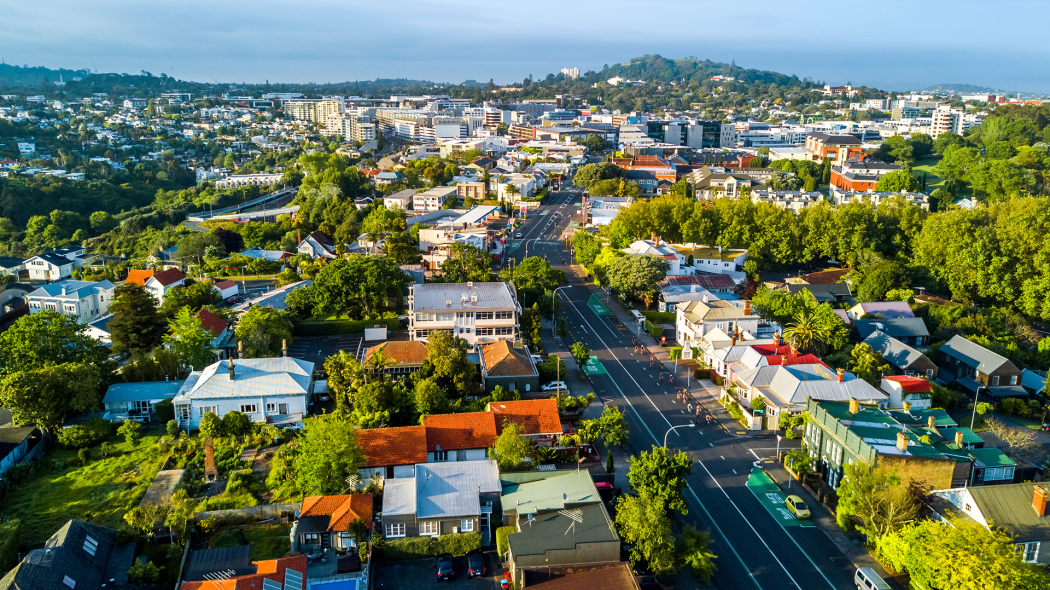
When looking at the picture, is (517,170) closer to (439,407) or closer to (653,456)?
(439,407)

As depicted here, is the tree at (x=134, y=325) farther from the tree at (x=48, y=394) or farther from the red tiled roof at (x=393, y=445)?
the red tiled roof at (x=393, y=445)

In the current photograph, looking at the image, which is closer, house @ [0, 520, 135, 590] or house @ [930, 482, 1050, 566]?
house @ [0, 520, 135, 590]

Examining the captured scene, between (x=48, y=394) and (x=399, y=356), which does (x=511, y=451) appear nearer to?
(x=399, y=356)

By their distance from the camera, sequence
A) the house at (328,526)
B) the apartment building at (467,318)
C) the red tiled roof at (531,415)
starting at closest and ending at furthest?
the house at (328,526) < the red tiled roof at (531,415) < the apartment building at (467,318)

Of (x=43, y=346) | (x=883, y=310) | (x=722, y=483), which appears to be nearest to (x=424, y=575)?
(x=722, y=483)

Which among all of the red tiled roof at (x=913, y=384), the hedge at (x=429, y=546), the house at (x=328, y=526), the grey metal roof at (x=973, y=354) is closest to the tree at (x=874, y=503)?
the red tiled roof at (x=913, y=384)

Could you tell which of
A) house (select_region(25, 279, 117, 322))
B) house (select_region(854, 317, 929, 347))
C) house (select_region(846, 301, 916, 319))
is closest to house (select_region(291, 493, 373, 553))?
house (select_region(854, 317, 929, 347))

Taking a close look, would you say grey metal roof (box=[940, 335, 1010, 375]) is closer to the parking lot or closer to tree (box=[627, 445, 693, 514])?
tree (box=[627, 445, 693, 514])
